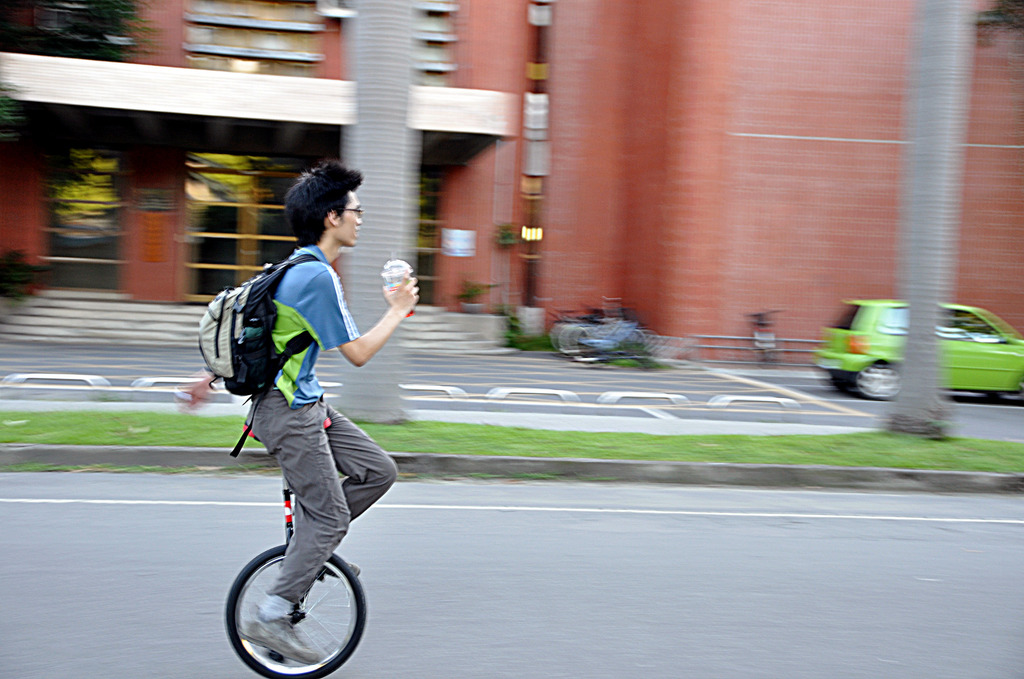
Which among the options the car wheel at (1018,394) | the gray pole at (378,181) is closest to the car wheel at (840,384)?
the car wheel at (1018,394)

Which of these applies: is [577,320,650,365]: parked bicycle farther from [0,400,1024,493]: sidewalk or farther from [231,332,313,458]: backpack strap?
[231,332,313,458]: backpack strap

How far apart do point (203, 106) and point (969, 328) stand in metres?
15.2

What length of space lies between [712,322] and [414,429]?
1298 centimetres

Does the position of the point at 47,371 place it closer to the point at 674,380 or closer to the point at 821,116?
the point at 674,380

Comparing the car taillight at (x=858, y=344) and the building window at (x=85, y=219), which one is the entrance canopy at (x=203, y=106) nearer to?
the building window at (x=85, y=219)

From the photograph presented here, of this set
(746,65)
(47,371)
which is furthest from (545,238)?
(47,371)

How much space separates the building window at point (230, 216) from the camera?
21.9 m

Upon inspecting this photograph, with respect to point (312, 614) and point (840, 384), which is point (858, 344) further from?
point (312, 614)

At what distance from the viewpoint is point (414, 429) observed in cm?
923

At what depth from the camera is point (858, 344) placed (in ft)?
50.7

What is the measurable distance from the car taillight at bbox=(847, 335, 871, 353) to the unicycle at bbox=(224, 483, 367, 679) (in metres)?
13.4

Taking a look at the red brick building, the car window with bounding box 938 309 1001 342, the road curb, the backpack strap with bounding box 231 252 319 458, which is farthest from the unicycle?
the red brick building

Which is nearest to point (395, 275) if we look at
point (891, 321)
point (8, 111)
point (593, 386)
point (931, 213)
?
point (931, 213)

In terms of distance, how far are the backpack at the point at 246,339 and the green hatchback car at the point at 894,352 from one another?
45.0 ft
